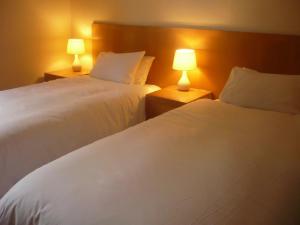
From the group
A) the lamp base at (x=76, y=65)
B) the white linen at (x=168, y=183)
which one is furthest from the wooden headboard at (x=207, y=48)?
the white linen at (x=168, y=183)

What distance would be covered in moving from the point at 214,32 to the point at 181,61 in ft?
1.30

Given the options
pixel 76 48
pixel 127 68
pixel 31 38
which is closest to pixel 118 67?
pixel 127 68

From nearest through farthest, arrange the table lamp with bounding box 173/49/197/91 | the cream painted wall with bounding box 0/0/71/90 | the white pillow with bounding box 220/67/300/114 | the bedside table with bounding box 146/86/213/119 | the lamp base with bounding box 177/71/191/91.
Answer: the white pillow with bounding box 220/67/300/114, the bedside table with bounding box 146/86/213/119, the table lamp with bounding box 173/49/197/91, the lamp base with bounding box 177/71/191/91, the cream painted wall with bounding box 0/0/71/90

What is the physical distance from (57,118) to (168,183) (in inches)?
48.4

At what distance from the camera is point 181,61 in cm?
306

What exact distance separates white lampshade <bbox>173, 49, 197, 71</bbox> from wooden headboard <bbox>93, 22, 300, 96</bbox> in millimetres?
139

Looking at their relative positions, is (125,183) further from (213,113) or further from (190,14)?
(190,14)

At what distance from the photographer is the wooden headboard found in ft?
9.02

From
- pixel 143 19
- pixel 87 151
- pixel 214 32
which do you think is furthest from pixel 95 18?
pixel 87 151

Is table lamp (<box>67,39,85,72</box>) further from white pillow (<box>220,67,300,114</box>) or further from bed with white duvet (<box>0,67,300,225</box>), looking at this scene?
bed with white duvet (<box>0,67,300,225</box>)

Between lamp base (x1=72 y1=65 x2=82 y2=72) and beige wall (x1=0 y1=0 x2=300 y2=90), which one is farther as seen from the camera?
lamp base (x1=72 y1=65 x2=82 y2=72)

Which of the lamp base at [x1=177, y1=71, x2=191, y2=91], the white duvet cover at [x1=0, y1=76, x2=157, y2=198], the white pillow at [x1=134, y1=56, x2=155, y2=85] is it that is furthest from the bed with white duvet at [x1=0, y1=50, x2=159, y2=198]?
the lamp base at [x1=177, y1=71, x2=191, y2=91]

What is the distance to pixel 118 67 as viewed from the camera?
11.3 ft

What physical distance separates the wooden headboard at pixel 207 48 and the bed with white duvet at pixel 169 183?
955mm
